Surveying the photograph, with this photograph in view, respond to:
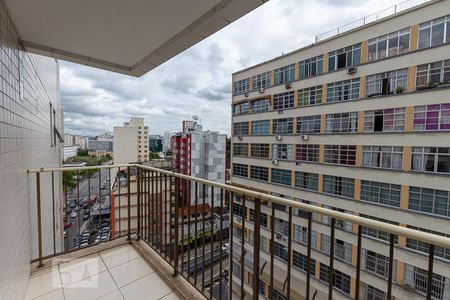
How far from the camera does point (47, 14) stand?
1.56 meters

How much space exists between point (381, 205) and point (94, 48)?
10.7m

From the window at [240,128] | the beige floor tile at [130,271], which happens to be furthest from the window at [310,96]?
the beige floor tile at [130,271]

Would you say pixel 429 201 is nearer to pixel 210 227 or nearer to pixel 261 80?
pixel 210 227

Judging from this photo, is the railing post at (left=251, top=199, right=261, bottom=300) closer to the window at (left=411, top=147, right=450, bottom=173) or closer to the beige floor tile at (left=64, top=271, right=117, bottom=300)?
the beige floor tile at (left=64, top=271, right=117, bottom=300)

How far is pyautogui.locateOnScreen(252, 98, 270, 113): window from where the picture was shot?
1306 cm

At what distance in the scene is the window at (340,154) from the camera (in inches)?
363

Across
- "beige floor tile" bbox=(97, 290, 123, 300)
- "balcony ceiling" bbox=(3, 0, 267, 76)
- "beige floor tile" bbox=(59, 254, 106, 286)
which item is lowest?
"beige floor tile" bbox=(97, 290, 123, 300)

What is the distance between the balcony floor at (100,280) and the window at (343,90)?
10.4 m

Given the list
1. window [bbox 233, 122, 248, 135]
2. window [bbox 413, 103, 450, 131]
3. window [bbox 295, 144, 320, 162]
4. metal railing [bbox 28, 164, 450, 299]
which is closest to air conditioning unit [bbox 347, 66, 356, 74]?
window [bbox 413, 103, 450, 131]

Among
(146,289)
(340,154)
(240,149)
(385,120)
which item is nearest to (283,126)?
(340,154)

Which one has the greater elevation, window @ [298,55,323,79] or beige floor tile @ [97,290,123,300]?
window @ [298,55,323,79]

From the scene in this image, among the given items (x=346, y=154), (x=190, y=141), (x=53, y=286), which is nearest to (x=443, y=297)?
(x=346, y=154)

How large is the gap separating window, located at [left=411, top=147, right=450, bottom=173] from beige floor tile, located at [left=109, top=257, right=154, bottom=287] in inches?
378

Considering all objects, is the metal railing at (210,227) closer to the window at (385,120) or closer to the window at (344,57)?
the window at (385,120)
